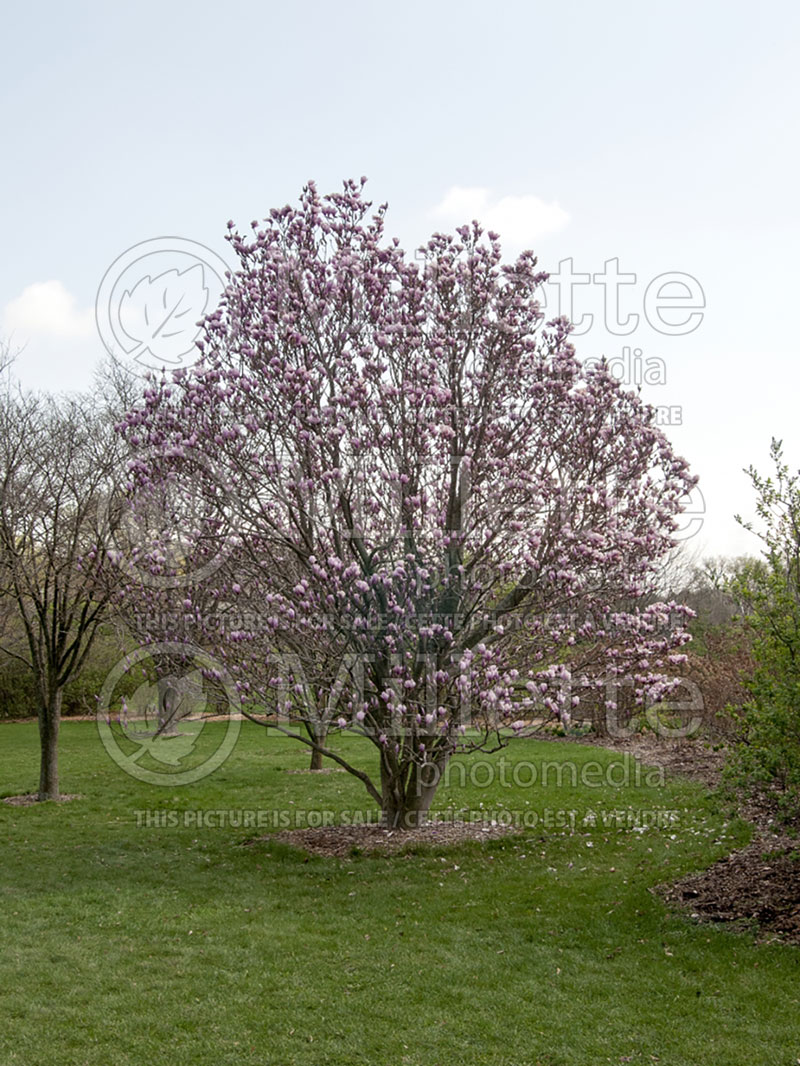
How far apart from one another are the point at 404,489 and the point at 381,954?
507cm

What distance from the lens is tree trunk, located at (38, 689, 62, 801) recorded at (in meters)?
14.5

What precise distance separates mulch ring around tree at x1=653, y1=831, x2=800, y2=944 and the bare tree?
30.7 feet

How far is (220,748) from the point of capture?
2153 cm

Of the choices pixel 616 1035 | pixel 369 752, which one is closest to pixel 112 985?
pixel 616 1035

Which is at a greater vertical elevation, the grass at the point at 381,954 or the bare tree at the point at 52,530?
the bare tree at the point at 52,530

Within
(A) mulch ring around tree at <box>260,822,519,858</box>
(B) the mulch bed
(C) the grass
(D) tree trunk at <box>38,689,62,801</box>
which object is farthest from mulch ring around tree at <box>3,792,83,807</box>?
(B) the mulch bed

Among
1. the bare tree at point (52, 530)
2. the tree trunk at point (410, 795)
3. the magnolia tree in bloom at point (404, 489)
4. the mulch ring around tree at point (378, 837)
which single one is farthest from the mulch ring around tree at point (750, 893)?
the bare tree at point (52, 530)

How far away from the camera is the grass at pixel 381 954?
18.4ft

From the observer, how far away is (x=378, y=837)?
1131 cm

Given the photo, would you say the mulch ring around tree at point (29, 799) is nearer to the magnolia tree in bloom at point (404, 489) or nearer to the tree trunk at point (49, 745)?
the tree trunk at point (49, 745)

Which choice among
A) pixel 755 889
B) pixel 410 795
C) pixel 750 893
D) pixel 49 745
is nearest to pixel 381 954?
pixel 750 893

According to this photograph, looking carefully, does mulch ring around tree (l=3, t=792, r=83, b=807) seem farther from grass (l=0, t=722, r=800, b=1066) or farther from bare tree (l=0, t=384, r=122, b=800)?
grass (l=0, t=722, r=800, b=1066)

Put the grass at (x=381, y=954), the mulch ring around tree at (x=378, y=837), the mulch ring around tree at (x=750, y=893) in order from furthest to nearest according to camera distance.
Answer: the mulch ring around tree at (x=378, y=837) → the mulch ring around tree at (x=750, y=893) → the grass at (x=381, y=954)

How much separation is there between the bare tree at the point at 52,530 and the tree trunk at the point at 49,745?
0.02m
